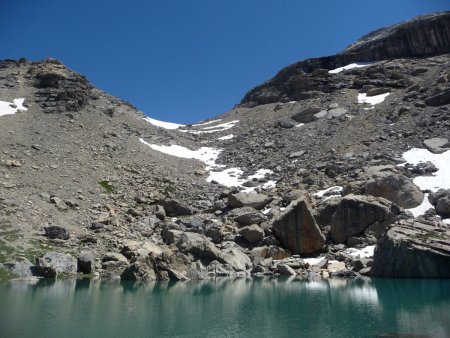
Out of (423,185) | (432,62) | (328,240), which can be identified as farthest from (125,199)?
(432,62)

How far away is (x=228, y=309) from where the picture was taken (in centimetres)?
2447

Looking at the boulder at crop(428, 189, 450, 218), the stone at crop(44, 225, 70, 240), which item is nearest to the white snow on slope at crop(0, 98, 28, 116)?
the stone at crop(44, 225, 70, 240)

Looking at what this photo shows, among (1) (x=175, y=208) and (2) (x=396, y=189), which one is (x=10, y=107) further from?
(2) (x=396, y=189)

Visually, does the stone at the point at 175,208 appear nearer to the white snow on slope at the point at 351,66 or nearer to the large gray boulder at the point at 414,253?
the large gray boulder at the point at 414,253

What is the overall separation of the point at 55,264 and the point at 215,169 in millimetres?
36213

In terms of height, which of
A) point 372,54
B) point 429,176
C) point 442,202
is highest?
point 372,54

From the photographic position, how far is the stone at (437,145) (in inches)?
2142

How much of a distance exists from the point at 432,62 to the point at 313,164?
5262 centimetres

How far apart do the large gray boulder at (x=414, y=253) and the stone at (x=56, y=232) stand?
1140 inches

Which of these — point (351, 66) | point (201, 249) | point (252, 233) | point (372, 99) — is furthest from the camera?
point (351, 66)

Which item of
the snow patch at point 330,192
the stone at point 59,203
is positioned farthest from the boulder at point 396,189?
the stone at point 59,203

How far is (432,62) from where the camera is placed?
9238 centimetres

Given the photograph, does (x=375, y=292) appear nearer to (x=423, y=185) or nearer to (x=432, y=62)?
(x=423, y=185)

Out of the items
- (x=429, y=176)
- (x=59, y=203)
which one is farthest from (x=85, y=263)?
(x=429, y=176)
